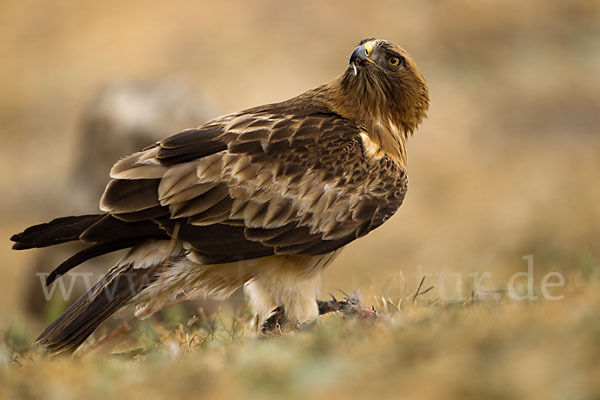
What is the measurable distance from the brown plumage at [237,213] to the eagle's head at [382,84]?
292mm

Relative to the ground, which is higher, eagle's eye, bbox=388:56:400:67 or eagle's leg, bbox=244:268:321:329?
eagle's eye, bbox=388:56:400:67

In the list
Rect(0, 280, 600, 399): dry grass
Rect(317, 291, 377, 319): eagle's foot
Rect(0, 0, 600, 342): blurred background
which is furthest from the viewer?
Rect(0, 0, 600, 342): blurred background

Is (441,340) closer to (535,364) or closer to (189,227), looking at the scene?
(535,364)

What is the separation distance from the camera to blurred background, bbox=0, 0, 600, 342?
1220 centimetres

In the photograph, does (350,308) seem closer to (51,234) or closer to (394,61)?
(394,61)

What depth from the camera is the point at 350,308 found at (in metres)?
6.08

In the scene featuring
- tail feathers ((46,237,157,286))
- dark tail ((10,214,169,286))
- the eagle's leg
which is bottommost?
the eagle's leg

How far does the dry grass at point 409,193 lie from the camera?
139 inches

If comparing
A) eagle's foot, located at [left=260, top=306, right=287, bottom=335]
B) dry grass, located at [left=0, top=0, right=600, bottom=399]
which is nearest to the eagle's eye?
dry grass, located at [left=0, top=0, right=600, bottom=399]

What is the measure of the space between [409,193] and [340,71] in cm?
576

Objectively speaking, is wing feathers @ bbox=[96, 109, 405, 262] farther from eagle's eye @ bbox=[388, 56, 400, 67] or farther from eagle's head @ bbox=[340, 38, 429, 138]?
eagle's eye @ bbox=[388, 56, 400, 67]

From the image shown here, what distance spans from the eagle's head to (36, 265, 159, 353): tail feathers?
2.17 metres

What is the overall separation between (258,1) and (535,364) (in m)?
21.6

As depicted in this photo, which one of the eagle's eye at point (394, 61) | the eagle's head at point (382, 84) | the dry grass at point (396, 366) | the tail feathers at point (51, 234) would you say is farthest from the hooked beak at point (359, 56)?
the dry grass at point (396, 366)
